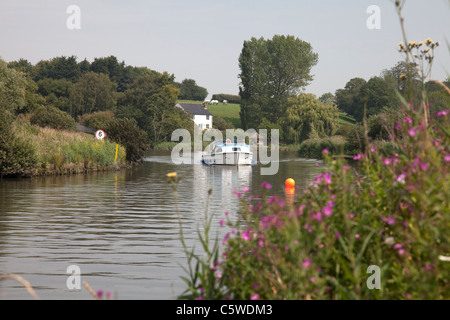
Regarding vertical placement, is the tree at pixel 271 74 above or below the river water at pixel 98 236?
above

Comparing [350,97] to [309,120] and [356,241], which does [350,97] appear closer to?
[309,120]

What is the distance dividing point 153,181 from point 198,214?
12.7 metres

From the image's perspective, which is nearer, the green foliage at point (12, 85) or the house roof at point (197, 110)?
the green foliage at point (12, 85)

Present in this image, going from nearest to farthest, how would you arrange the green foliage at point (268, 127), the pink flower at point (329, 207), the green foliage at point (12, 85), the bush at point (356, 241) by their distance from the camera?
the bush at point (356, 241), the pink flower at point (329, 207), the green foliage at point (12, 85), the green foliage at point (268, 127)

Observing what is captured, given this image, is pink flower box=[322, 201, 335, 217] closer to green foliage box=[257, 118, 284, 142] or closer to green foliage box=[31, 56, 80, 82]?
green foliage box=[257, 118, 284, 142]

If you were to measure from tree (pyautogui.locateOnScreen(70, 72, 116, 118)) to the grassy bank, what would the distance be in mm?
73254

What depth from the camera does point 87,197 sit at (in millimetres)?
20266

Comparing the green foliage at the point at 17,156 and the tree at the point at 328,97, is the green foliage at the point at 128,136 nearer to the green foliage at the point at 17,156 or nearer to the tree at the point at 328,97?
the green foliage at the point at 17,156

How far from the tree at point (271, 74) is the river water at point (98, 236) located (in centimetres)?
8206

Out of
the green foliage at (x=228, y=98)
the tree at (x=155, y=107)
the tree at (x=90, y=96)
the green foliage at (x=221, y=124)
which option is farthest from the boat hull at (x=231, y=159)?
the green foliage at (x=228, y=98)

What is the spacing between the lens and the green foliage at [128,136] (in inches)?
1601

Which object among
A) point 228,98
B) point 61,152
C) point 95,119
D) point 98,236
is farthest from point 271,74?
point 98,236

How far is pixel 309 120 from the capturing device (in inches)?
3406
